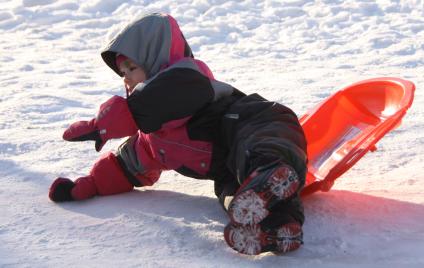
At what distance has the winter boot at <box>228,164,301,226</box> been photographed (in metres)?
1.90

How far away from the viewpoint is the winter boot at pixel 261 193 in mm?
1904

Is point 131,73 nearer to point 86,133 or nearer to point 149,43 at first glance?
point 149,43

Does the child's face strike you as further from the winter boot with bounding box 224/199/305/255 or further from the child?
the winter boot with bounding box 224/199/305/255

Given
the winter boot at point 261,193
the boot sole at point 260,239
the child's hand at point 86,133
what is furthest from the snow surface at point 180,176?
the child's hand at point 86,133

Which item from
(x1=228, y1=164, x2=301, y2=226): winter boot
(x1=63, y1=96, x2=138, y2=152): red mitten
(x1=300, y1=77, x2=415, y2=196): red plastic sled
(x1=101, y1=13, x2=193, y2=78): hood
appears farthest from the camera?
(x1=300, y1=77, x2=415, y2=196): red plastic sled

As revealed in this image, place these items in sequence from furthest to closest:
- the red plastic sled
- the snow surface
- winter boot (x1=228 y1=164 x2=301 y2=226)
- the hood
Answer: the red plastic sled → the hood → the snow surface → winter boot (x1=228 y1=164 x2=301 y2=226)

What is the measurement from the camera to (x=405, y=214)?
7.42 feet

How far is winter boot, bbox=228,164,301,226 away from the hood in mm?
729

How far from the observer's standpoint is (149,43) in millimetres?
2500

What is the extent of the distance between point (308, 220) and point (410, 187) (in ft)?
1.90

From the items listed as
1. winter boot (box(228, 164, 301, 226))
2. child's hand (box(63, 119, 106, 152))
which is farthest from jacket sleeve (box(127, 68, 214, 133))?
winter boot (box(228, 164, 301, 226))

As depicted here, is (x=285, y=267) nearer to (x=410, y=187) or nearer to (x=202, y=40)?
(x=410, y=187)

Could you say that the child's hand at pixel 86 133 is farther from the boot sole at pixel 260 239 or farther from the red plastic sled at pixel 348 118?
the red plastic sled at pixel 348 118

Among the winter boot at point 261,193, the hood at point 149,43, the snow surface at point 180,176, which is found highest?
the hood at point 149,43
